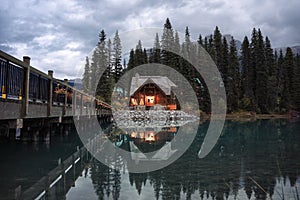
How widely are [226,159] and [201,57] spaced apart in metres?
45.4

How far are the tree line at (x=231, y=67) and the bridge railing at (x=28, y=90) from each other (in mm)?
35314

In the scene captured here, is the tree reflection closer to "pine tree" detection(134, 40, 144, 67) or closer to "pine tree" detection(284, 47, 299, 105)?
"pine tree" detection(134, 40, 144, 67)

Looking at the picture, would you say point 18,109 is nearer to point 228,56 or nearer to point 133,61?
point 133,61

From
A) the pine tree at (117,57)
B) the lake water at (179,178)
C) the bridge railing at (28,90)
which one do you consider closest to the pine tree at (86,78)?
the pine tree at (117,57)

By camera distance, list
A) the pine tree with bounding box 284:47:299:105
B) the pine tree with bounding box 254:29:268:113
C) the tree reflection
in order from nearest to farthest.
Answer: the tree reflection → the pine tree with bounding box 254:29:268:113 → the pine tree with bounding box 284:47:299:105

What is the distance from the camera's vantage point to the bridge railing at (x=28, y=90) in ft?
20.6

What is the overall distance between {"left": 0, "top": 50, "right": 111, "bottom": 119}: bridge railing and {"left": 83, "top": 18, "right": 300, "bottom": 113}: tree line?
35.3 metres

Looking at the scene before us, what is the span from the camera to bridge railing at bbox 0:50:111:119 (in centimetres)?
628

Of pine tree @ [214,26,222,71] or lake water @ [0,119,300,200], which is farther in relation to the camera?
pine tree @ [214,26,222,71]

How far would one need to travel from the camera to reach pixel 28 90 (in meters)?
7.39

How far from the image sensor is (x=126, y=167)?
7.87 metres

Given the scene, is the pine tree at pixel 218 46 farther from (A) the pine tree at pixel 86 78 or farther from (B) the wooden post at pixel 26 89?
(B) the wooden post at pixel 26 89

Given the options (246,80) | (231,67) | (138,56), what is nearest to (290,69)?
(246,80)

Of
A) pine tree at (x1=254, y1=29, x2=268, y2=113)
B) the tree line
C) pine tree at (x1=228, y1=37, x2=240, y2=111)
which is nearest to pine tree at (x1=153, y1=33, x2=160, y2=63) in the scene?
the tree line
